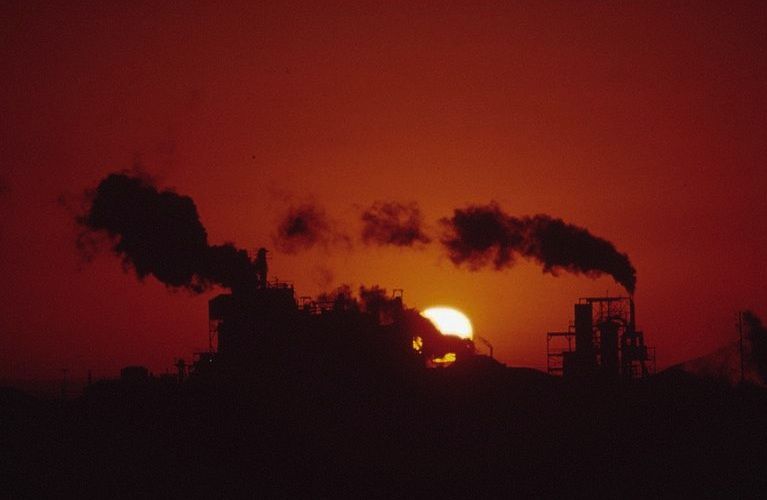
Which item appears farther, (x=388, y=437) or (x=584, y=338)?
(x=584, y=338)

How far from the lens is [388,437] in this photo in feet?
255

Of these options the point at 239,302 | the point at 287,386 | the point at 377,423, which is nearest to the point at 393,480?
the point at 377,423

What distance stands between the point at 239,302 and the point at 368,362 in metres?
10.8

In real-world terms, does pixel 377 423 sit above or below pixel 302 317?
below

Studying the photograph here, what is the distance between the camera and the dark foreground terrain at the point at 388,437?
225 feet

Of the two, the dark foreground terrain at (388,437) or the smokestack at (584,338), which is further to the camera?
the smokestack at (584,338)

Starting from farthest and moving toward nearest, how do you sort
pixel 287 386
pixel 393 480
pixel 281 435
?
pixel 287 386 → pixel 281 435 → pixel 393 480

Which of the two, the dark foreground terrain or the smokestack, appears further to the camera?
the smokestack

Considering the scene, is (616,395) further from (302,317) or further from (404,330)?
(302,317)

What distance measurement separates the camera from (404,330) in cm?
8556

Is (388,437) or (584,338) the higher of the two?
(584,338)

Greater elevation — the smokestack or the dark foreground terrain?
the smokestack

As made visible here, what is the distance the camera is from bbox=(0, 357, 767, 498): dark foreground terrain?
68438 millimetres

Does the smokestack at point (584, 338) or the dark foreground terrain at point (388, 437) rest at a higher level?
the smokestack at point (584, 338)
